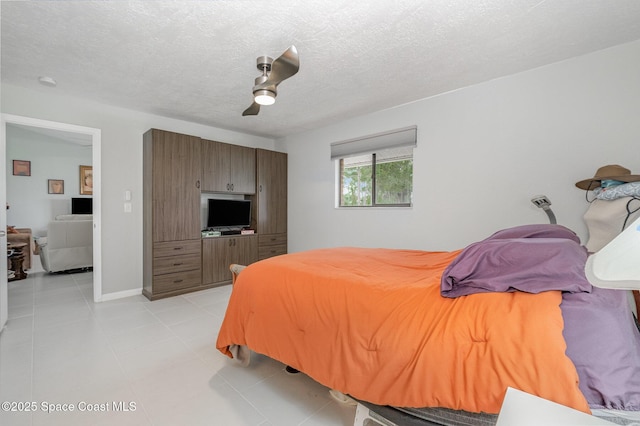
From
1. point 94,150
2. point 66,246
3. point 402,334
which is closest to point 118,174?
point 94,150

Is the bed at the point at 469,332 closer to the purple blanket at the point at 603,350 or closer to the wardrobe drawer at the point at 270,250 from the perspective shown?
the purple blanket at the point at 603,350

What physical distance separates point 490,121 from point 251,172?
3491mm

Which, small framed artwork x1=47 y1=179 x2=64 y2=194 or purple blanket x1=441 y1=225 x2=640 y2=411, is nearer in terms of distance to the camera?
purple blanket x1=441 y1=225 x2=640 y2=411

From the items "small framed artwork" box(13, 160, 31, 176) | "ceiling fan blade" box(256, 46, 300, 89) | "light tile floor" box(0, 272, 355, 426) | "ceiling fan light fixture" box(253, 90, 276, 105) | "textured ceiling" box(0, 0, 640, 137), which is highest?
"textured ceiling" box(0, 0, 640, 137)

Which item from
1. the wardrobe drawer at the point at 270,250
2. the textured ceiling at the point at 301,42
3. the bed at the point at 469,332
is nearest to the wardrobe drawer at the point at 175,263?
the wardrobe drawer at the point at 270,250

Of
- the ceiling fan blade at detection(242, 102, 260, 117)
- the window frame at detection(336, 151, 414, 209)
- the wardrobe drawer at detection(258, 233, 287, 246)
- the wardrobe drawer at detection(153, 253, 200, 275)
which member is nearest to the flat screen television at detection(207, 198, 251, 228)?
the wardrobe drawer at detection(258, 233, 287, 246)

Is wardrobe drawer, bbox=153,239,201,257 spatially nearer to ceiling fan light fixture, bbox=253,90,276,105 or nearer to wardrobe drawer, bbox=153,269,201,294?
wardrobe drawer, bbox=153,269,201,294

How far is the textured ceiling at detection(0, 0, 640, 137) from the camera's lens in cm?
185

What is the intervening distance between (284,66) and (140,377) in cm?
242

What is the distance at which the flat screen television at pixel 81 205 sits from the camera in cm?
620

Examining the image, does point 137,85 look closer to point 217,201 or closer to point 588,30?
point 217,201

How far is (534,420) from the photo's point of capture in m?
0.71

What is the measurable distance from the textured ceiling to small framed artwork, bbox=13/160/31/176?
396 cm

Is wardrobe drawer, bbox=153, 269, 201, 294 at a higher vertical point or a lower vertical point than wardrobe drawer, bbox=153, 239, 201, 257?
lower
